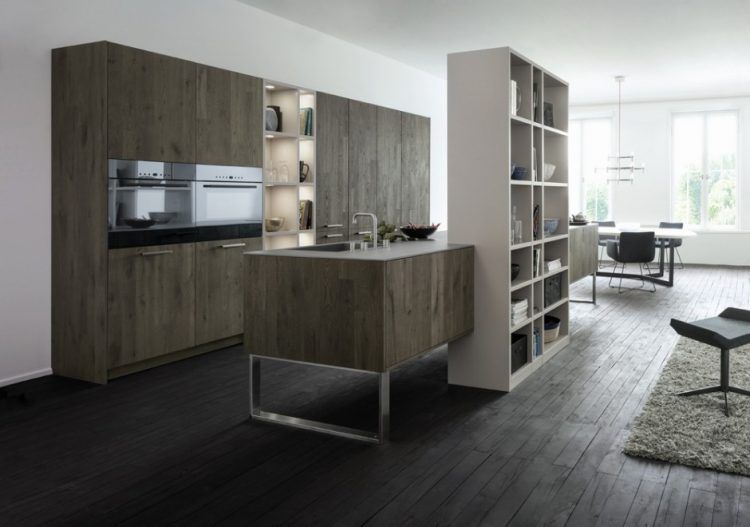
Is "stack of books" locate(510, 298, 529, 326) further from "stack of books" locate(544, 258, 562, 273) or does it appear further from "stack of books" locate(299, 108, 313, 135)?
"stack of books" locate(299, 108, 313, 135)

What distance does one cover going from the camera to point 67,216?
4508 millimetres

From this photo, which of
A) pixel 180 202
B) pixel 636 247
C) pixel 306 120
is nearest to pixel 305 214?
pixel 306 120

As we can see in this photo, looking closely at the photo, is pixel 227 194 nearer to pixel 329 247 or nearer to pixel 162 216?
pixel 162 216

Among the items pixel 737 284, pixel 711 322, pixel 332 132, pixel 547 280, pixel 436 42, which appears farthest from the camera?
pixel 737 284

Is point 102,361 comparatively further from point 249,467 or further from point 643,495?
point 643,495

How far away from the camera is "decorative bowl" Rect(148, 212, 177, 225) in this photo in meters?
4.68

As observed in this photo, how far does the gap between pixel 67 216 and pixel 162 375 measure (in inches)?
48.9

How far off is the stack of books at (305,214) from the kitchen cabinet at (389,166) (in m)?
1.15

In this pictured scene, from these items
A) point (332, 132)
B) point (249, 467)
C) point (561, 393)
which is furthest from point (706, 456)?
point (332, 132)

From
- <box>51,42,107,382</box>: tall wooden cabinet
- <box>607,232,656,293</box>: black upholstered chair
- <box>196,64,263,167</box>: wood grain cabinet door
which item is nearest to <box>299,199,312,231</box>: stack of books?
<box>196,64,263,167</box>: wood grain cabinet door

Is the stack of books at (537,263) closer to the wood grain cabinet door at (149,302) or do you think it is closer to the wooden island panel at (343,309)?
the wooden island panel at (343,309)

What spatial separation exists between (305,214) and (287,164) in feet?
1.61

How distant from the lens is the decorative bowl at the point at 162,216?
15.4 feet

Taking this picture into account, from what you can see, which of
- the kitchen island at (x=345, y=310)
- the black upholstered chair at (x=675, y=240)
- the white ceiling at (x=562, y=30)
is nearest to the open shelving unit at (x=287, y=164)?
the white ceiling at (x=562, y=30)
